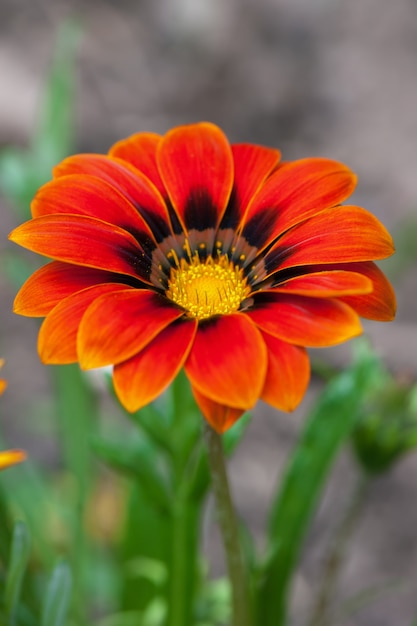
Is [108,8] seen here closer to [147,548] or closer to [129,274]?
[147,548]

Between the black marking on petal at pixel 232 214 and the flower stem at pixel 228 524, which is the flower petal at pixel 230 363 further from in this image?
the black marking on petal at pixel 232 214

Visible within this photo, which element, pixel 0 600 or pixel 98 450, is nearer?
pixel 0 600

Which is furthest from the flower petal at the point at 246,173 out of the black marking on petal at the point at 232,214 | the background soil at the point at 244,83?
the background soil at the point at 244,83

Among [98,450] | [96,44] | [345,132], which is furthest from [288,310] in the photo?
[96,44]

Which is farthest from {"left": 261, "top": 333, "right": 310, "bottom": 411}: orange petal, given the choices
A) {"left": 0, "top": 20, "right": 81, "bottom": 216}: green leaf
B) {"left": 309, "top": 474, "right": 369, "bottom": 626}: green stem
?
{"left": 0, "top": 20, "right": 81, "bottom": 216}: green leaf

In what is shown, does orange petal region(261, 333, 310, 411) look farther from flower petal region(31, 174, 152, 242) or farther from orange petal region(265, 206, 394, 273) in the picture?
flower petal region(31, 174, 152, 242)

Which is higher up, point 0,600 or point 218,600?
point 0,600
